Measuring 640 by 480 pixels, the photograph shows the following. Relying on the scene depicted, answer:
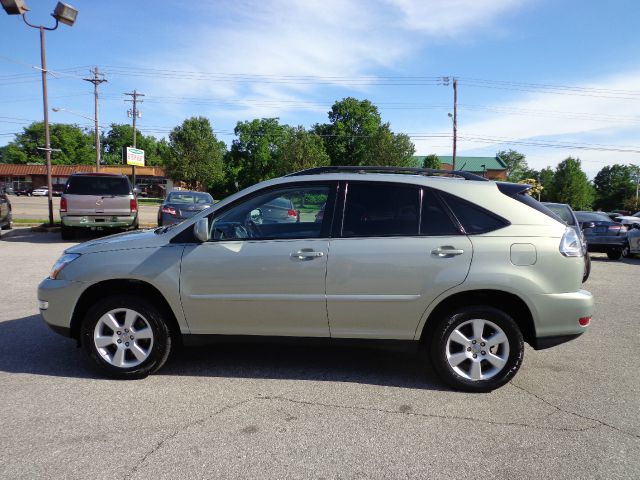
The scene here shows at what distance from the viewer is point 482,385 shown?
12.4ft

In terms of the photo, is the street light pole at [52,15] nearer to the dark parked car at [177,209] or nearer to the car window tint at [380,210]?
the dark parked car at [177,209]

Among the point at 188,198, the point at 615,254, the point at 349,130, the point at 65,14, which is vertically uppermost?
the point at 349,130

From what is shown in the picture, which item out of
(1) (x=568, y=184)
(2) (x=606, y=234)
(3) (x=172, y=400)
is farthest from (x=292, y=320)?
(1) (x=568, y=184)

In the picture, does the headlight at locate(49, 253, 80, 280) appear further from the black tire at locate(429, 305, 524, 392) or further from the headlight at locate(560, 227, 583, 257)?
the headlight at locate(560, 227, 583, 257)

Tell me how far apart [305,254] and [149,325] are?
1445mm

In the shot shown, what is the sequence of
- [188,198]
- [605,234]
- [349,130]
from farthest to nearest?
[349,130] → [188,198] → [605,234]

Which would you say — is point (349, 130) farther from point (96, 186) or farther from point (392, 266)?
point (392, 266)

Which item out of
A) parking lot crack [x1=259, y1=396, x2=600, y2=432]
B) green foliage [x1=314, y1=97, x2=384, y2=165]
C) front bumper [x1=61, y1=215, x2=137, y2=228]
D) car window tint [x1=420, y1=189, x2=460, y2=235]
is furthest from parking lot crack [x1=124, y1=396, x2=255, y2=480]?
green foliage [x1=314, y1=97, x2=384, y2=165]

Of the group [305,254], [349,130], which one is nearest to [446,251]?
[305,254]

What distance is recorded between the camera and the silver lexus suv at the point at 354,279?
3715 millimetres

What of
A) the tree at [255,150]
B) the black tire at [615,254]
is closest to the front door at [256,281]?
the black tire at [615,254]

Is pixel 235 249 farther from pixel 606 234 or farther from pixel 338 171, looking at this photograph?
pixel 606 234

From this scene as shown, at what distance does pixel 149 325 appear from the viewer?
3945mm

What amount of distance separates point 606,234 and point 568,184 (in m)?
73.9
